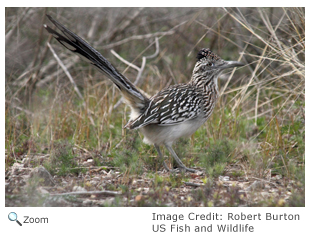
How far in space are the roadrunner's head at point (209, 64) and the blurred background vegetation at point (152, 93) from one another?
49 cm

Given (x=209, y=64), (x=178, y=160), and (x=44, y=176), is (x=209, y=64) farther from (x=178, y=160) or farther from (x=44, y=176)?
(x=44, y=176)

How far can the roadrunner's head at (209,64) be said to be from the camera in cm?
582

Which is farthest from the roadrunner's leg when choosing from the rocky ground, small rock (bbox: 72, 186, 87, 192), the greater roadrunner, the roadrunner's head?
small rock (bbox: 72, 186, 87, 192)

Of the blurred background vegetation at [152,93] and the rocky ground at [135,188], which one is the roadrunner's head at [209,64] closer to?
the blurred background vegetation at [152,93]

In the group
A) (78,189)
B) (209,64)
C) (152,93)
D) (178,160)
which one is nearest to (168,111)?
(178,160)

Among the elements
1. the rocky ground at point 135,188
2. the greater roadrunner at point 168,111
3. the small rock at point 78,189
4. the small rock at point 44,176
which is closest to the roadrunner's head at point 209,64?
the greater roadrunner at point 168,111

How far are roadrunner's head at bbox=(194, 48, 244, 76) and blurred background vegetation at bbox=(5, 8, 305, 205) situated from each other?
0.49 meters

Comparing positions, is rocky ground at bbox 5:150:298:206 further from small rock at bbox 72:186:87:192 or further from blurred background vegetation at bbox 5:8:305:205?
blurred background vegetation at bbox 5:8:305:205

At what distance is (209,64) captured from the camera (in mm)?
5828

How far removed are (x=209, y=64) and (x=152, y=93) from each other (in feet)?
7.05

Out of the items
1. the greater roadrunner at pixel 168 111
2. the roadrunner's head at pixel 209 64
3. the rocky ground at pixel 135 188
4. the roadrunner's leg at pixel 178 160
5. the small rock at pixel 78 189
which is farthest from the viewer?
the roadrunner's head at pixel 209 64

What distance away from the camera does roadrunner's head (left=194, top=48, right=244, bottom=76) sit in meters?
5.82

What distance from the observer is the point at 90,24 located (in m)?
10.7

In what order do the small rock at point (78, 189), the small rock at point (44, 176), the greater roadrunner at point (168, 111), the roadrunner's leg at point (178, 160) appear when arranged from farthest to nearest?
the roadrunner's leg at point (178, 160), the greater roadrunner at point (168, 111), the small rock at point (44, 176), the small rock at point (78, 189)
